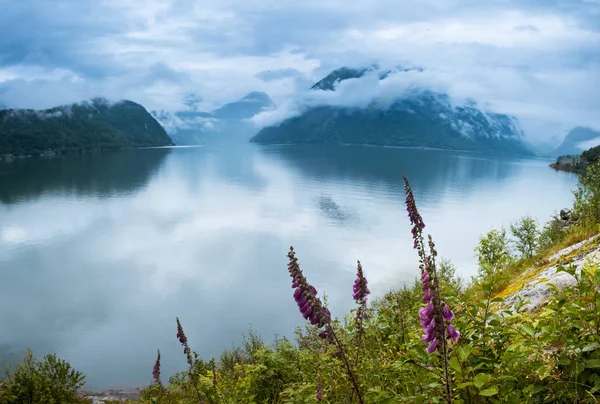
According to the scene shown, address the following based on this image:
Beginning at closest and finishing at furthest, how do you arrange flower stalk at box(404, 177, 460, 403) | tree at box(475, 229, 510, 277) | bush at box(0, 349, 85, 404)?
1. flower stalk at box(404, 177, 460, 403)
2. tree at box(475, 229, 510, 277)
3. bush at box(0, 349, 85, 404)

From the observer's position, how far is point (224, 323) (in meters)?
35.7

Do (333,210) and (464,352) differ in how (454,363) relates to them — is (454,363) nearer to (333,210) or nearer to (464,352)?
(464,352)

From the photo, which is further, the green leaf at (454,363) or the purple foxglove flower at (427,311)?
the green leaf at (454,363)

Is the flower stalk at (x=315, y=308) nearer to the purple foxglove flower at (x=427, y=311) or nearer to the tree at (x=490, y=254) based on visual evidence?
the purple foxglove flower at (x=427, y=311)

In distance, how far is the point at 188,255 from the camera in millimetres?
55750

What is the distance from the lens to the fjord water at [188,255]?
33719 millimetres

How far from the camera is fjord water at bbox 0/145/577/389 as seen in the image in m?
33.7

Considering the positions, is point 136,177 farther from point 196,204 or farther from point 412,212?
point 412,212

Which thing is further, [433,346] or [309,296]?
[309,296]

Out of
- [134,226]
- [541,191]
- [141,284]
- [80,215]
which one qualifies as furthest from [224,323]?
[541,191]

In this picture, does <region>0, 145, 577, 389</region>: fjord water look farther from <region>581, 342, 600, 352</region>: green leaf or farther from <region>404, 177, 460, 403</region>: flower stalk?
<region>581, 342, 600, 352</region>: green leaf

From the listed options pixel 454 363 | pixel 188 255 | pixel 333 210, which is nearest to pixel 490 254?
pixel 454 363

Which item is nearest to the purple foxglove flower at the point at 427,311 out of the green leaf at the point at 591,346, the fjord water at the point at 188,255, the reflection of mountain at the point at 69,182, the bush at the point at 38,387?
the green leaf at the point at 591,346

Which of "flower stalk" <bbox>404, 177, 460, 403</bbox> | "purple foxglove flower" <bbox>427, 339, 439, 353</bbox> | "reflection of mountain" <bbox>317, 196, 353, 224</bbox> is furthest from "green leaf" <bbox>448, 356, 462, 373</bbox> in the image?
"reflection of mountain" <bbox>317, 196, 353, 224</bbox>
